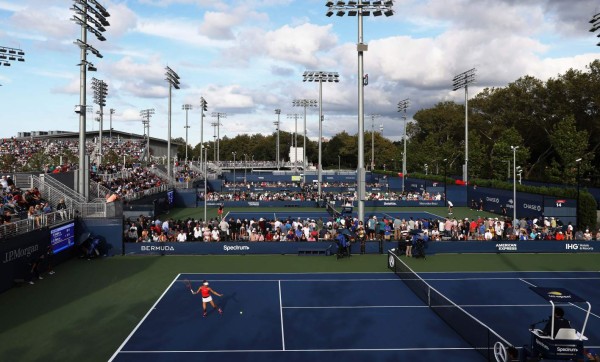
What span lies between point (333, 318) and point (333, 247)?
35.8ft

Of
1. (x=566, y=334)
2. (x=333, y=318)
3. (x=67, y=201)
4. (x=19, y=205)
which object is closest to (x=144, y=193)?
(x=67, y=201)

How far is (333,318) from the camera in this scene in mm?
15844

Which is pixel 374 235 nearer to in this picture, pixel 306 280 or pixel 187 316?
pixel 306 280

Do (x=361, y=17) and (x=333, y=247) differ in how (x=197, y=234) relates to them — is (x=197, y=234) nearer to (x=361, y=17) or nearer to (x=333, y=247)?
(x=333, y=247)

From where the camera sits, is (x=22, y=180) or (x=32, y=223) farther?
(x=22, y=180)

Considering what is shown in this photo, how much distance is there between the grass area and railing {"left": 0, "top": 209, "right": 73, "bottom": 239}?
7.06 feet

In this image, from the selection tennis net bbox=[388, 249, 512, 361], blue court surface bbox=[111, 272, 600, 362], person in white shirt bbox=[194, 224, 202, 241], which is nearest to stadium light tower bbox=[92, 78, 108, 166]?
person in white shirt bbox=[194, 224, 202, 241]

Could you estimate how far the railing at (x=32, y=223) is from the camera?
1933 centimetres

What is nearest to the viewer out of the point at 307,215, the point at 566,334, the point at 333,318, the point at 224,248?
the point at 566,334

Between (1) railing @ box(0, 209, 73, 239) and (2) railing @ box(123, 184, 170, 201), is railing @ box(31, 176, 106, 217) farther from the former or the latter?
(2) railing @ box(123, 184, 170, 201)

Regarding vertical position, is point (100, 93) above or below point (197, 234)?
above

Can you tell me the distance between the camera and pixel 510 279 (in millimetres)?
21328

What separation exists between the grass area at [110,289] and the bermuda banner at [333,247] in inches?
24.8

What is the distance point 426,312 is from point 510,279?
678 centimetres
